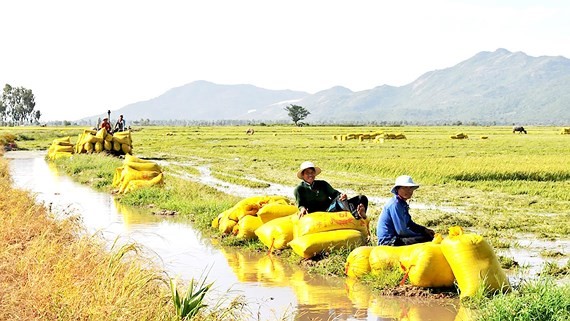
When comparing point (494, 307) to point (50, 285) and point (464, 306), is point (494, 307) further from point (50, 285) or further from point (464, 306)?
point (50, 285)

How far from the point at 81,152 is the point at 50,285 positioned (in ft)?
82.7

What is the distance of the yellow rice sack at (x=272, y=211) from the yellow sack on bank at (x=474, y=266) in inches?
157

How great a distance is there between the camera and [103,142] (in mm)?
29484

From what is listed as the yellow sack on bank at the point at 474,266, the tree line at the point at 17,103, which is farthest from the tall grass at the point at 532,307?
the tree line at the point at 17,103

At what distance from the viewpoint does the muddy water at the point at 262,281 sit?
7.28 meters

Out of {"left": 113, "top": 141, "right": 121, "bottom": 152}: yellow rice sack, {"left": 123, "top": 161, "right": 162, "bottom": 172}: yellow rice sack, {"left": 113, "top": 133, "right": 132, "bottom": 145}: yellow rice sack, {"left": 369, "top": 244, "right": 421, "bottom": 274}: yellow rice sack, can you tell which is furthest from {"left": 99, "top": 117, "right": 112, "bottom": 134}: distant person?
{"left": 369, "top": 244, "right": 421, "bottom": 274}: yellow rice sack

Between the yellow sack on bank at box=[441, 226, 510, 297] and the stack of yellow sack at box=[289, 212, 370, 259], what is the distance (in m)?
2.26

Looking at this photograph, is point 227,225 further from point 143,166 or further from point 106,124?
point 106,124

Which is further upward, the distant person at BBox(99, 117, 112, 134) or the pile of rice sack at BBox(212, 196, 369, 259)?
the distant person at BBox(99, 117, 112, 134)

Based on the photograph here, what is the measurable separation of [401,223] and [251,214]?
3.54 m

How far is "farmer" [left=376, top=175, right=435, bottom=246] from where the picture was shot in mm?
8281

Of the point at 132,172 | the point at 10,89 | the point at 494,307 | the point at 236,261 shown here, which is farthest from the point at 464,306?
the point at 10,89

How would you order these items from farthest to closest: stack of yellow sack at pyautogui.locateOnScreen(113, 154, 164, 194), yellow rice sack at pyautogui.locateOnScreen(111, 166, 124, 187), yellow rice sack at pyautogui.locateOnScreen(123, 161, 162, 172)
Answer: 1. yellow rice sack at pyautogui.locateOnScreen(111, 166, 124, 187)
2. yellow rice sack at pyautogui.locateOnScreen(123, 161, 162, 172)
3. stack of yellow sack at pyautogui.locateOnScreen(113, 154, 164, 194)

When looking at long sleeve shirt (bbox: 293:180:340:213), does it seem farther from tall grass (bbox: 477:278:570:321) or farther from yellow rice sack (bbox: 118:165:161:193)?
yellow rice sack (bbox: 118:165:161:193)
